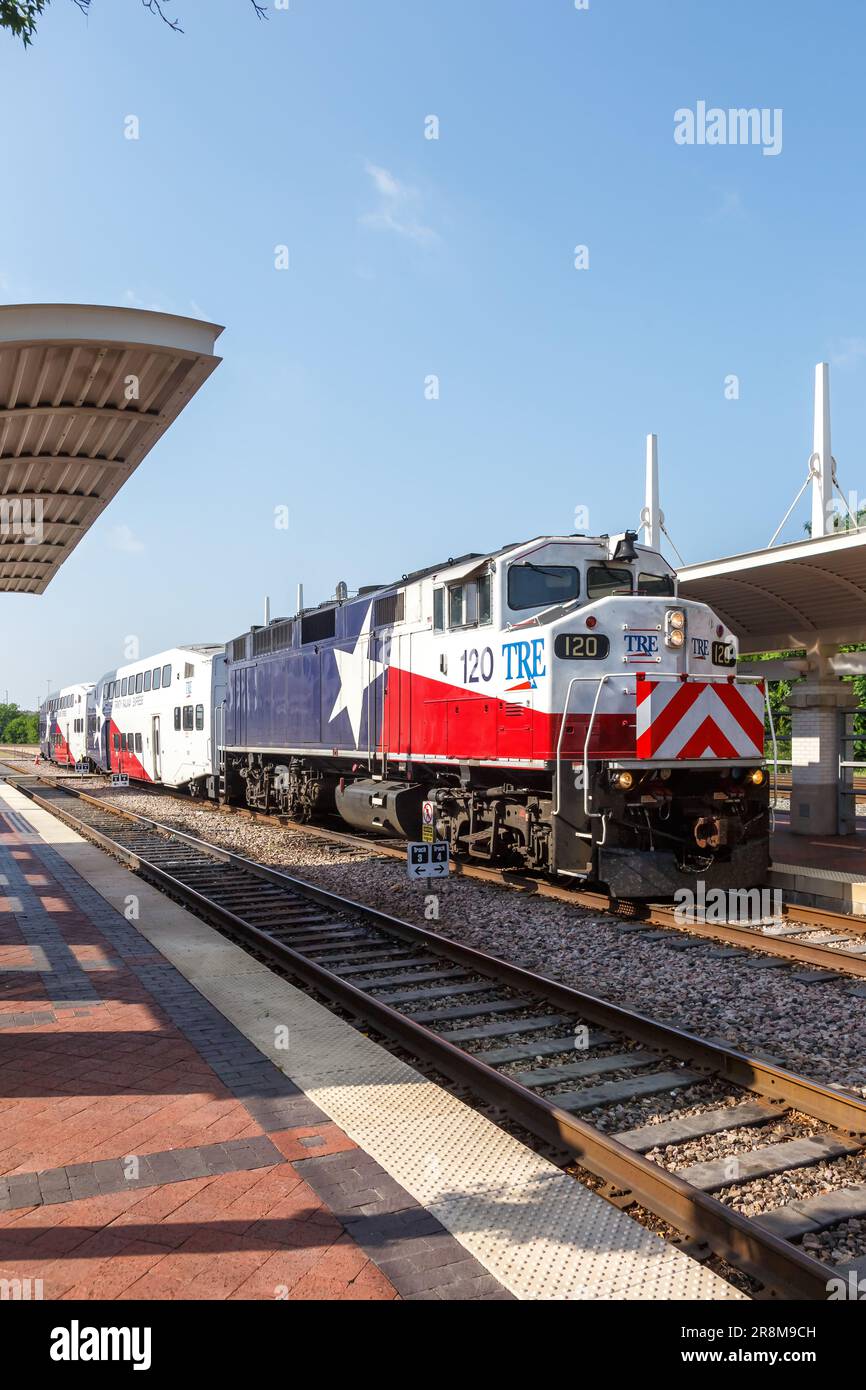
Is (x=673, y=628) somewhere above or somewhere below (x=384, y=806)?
above

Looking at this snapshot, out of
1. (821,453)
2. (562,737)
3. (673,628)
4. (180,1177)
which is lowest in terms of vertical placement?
(180,1177)

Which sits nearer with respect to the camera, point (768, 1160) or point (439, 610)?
point (768, 1160)

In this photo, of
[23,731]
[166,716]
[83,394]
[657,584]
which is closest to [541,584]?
[657,584]

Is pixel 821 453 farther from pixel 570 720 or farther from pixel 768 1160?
pixel 768 1160

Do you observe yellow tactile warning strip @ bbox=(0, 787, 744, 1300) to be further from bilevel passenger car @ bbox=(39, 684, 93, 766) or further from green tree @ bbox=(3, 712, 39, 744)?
green tree @ bbox=(3, 712, 39, 744)

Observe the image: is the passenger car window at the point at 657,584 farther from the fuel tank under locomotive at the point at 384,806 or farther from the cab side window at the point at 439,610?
the fuel tank under locomotive at the point at 384,806

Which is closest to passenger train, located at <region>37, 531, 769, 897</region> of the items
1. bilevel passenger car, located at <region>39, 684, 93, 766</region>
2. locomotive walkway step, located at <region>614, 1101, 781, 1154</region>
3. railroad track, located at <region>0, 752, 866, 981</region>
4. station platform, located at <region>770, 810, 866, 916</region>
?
railroad track, located at <region>0, 752, 866, 981</region>

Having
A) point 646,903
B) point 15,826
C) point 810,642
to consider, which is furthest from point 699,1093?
point 15,826

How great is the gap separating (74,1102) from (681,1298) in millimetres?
3199

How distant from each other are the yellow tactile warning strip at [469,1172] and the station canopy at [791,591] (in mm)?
8227

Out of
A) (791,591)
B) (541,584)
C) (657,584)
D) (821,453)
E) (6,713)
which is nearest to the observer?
(541,584)

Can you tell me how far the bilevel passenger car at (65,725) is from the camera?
40875 millimetres

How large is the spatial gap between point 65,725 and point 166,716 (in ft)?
66.0

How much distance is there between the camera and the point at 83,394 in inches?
316
